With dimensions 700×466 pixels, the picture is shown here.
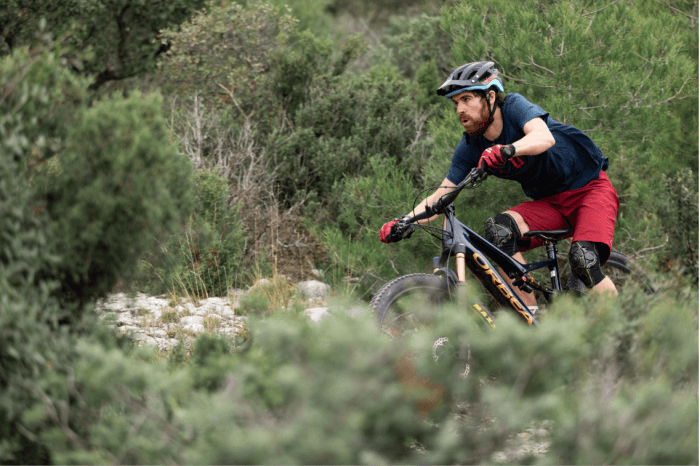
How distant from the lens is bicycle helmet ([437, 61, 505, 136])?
3674mm

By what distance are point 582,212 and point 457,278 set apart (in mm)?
1095

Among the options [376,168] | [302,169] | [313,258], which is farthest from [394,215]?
[302,169]

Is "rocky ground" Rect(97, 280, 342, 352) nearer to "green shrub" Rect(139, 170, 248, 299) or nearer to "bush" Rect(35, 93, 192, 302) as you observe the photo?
"green shrub" Rect(139, 170, 248, 299)

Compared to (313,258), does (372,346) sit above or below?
above

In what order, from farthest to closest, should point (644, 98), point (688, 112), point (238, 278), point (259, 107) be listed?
point (259, 107), point (688, 112), point (238, 278), point (644, 98)

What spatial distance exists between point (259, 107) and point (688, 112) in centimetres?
571

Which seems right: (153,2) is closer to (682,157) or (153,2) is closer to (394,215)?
(394,215)

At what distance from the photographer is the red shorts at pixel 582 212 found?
12.8ft

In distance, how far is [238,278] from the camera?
642 centimetres

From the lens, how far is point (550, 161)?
3.94 metres

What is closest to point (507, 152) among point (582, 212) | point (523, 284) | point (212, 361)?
point (582, 212)

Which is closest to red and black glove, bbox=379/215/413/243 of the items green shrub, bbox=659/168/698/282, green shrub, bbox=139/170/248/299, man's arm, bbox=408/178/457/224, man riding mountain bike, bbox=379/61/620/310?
man riding mountain bike, bbox=379/61/620/310

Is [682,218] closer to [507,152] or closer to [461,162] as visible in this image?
[461,162]

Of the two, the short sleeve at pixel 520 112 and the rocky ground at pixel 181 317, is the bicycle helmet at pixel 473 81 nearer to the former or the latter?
the short sleeve at pixel 520 112
